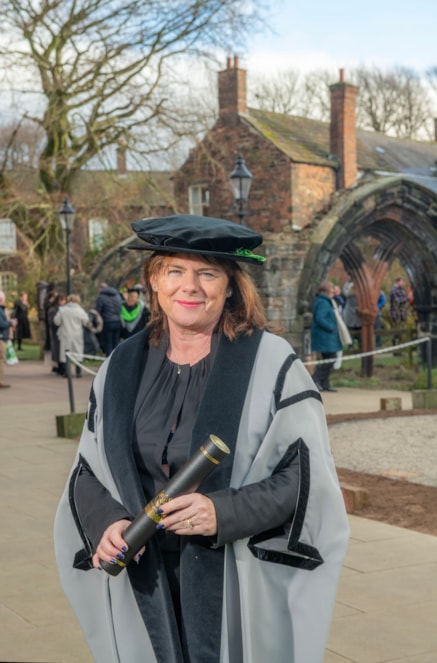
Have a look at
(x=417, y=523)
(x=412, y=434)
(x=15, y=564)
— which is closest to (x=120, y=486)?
(x=15, y=564)

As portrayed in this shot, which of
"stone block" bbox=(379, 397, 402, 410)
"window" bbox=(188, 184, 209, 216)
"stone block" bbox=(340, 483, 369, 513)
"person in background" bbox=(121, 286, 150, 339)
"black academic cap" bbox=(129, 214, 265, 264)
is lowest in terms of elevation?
"stone block" bbox=(379, 397, 402, 410)

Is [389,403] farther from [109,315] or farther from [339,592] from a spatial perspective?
[339,592]

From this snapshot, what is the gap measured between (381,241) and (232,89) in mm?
14289

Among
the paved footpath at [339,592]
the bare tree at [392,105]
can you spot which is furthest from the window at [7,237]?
the paved footpath at [339,592]

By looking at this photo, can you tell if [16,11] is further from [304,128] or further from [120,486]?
[120,486]

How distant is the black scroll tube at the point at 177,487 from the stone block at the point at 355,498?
5.01 meters

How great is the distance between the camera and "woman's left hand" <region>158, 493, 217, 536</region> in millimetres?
2645

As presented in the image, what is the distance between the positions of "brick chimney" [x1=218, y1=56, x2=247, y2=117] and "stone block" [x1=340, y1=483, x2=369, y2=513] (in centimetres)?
2686

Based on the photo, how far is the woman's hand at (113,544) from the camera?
2.69 metres

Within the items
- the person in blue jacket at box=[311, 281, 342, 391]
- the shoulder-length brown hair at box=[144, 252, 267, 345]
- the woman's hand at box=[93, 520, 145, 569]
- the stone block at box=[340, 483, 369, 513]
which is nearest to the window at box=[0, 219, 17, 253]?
the person in blue jacket at box=[311, 281, 342, 391]

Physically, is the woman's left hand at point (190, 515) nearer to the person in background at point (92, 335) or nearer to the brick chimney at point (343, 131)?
the person in background at point (92, 335)

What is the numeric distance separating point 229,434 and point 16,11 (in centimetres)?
2459

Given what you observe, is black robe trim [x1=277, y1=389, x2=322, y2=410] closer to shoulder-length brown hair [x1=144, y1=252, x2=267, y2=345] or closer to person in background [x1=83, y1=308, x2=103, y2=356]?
shoulder-length brown hair [x1=144, y1=252, x2=267, y2=345]

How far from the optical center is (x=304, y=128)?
3528 centimetres
